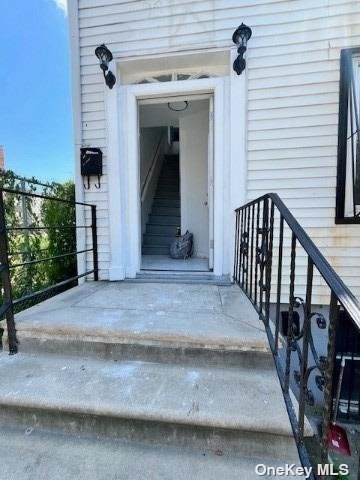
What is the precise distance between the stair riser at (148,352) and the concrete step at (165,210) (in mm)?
4083

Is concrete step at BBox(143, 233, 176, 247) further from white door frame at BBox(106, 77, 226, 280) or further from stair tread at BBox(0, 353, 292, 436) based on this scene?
stair tread at BBox(0, 353, 292, 436)

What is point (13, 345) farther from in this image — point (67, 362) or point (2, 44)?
point (2, 44)

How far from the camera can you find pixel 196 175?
4195 millimetres

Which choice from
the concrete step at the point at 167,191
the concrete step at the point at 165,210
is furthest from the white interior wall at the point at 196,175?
the concrete step at the point at 167,191

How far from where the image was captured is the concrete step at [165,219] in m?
5.38

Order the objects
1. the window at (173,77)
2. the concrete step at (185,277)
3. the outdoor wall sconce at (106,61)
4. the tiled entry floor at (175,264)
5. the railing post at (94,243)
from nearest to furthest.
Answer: the outdoor wall sconce at (106,61), the concrete step at (185,277), the window at (173,77), the railing post at (94,243), the tiled entry floor at (175,264)

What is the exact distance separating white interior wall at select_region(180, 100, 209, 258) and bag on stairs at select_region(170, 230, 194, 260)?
154 millimetres

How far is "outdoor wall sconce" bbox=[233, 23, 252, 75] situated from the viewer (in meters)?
2.53

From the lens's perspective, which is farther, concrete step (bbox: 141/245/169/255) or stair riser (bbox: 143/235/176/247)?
stair riser (bbox: 143/235/176/247)

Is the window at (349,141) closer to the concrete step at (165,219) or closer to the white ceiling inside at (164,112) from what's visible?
the white ceiling inside at (164,112)

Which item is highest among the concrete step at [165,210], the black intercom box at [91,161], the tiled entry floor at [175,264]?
the black intercom box at [91,161]

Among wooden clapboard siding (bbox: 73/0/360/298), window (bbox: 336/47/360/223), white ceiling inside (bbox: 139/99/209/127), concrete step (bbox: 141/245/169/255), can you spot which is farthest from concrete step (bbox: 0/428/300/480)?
white ceiling inside (bbox: 139/99/209/127)

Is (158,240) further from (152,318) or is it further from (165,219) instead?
(152,318)

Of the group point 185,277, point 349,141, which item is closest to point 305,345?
point 185,277
